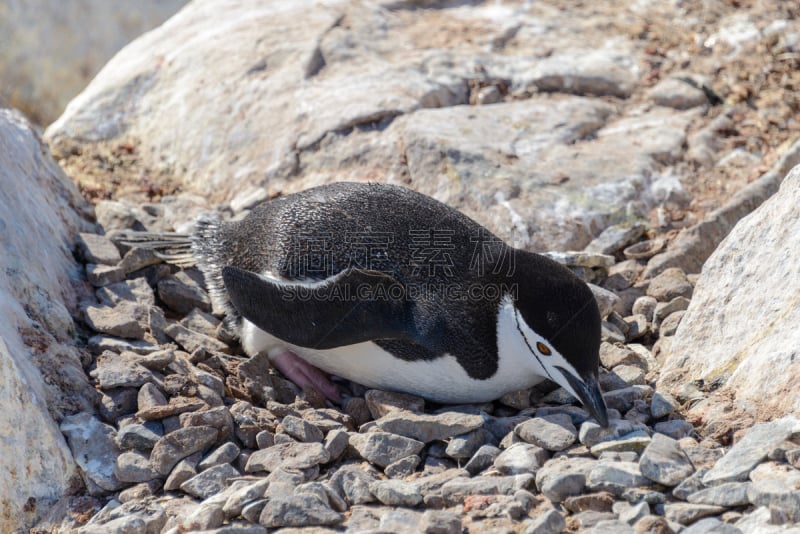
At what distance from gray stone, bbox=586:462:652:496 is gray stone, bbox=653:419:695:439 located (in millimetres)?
441

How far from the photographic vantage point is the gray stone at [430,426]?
3.54 m

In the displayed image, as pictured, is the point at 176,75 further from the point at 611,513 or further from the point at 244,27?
the point at 611,513

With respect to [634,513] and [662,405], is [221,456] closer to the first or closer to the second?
[634,513]

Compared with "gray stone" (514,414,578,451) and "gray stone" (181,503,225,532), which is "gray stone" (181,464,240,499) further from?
"gray stone" (514,414,578,451)

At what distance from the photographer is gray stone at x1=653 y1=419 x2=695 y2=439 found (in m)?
3.41

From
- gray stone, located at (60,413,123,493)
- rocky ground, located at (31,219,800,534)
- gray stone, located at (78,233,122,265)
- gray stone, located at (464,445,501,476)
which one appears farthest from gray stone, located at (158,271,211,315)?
gray stone, located at (464,445,501,476)

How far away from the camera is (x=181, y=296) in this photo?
469 centimetres

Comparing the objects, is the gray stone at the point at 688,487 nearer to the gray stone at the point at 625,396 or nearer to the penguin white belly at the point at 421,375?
the gray stone at the point at 625,396

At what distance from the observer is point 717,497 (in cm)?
283

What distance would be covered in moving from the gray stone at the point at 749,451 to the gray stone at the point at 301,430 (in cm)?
143

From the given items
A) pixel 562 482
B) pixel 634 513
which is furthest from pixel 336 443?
pixel 634 513

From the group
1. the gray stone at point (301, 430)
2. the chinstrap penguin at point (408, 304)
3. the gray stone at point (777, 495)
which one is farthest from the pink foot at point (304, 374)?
the gray stone at point (777, 495)

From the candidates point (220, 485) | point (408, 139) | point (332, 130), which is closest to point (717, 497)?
point (220, 485)

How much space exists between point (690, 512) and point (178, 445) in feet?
5.84
